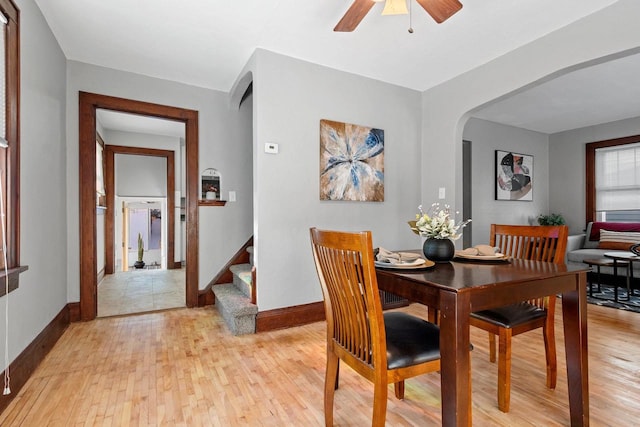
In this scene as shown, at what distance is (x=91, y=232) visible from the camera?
3.03m

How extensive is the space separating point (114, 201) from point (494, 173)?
6.33m

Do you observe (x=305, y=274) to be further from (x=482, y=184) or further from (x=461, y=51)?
(x=482, y=184)

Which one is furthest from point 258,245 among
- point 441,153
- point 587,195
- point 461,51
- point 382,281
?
point 587,195

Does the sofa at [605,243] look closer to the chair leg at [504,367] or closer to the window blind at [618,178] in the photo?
the window blind at [618,178]

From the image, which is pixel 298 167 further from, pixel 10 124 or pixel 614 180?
pixel 614 180

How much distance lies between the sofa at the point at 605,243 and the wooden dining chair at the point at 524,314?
127 inches

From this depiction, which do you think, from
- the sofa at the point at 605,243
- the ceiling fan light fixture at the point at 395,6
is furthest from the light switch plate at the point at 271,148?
the sofa at the point at 605,243

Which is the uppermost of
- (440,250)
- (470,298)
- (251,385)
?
(440,250)

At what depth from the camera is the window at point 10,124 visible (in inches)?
68.1

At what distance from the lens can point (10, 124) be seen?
1783mm

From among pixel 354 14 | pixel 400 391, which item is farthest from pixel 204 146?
pixel 400 391

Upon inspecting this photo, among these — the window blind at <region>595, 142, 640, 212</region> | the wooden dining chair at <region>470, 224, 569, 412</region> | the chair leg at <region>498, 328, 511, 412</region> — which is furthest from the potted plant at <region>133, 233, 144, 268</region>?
the window blind at <region>595, 142, 640, 212</region>

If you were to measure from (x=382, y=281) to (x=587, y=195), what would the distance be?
579 cm

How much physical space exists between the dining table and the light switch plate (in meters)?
1.71
